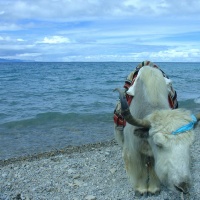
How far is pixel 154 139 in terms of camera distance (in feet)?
11.9

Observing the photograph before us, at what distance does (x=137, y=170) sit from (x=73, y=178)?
4.16 feet

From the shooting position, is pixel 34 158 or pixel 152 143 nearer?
pixel 152 143

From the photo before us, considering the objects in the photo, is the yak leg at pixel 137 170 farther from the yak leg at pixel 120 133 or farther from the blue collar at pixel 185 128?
→ the blue collar at pixel 185 128

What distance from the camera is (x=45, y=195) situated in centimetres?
499

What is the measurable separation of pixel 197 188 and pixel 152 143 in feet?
4.96

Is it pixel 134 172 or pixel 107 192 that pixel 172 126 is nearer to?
pixel 134 172

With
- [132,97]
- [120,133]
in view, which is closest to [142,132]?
[132,97]

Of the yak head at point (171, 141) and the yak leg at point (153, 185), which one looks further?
the yak leg at point (153, 185)

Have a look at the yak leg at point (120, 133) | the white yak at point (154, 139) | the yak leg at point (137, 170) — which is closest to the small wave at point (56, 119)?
the yak leg at point (120, 133)

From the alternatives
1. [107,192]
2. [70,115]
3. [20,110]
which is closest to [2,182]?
[107,192]

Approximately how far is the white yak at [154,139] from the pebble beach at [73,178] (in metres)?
0.40

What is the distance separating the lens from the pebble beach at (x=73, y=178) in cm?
490

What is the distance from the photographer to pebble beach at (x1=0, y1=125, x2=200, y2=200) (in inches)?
193

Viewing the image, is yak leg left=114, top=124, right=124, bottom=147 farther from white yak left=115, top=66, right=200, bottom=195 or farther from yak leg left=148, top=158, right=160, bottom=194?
yak leg left=148, top=158, right=160, bottom=194
